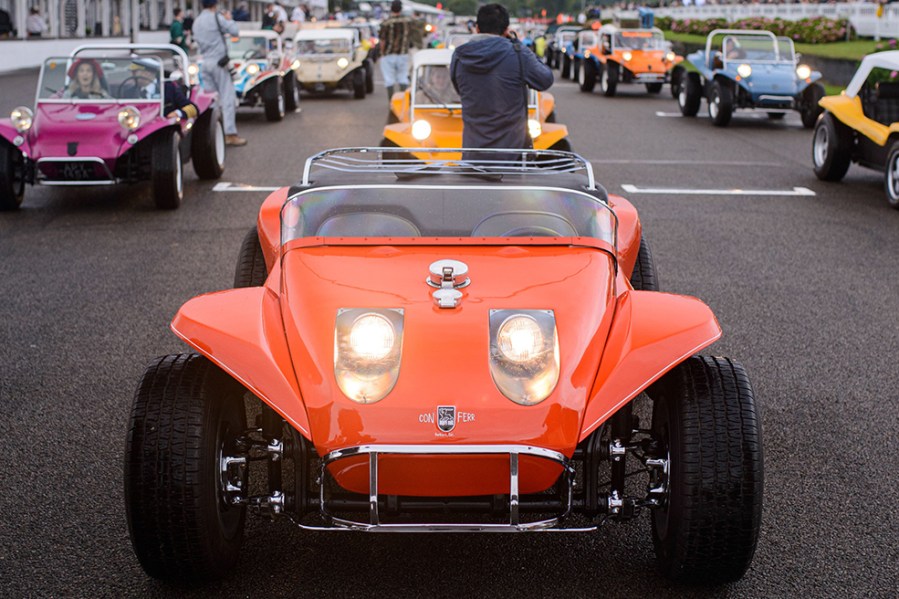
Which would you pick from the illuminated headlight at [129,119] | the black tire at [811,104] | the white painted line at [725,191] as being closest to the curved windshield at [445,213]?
the illuminated headlight at [129,119]

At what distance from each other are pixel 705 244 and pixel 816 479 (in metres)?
4.84

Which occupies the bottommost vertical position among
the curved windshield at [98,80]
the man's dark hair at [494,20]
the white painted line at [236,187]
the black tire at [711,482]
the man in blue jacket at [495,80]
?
the white painted line at [236,187]

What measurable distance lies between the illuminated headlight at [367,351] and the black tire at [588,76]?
22386 mm

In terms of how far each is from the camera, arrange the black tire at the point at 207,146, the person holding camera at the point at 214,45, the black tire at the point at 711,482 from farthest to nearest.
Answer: the person holding camera at the point at 214,45 → the black tire at the point at 207,146 → the black tire at the point at 711,482

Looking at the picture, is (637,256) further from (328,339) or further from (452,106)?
(452,106)

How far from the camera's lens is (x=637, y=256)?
5.52 metres

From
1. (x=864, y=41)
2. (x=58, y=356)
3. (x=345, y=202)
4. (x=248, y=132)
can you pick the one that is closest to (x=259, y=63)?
(x=248, y=132)

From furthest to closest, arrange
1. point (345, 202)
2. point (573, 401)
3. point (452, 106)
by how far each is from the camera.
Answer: point (452, 106) < point (345, 202) < point (573, 401)

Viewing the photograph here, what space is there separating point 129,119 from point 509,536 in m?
7.24

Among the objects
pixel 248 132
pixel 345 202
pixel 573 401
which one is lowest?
pixel 248 132

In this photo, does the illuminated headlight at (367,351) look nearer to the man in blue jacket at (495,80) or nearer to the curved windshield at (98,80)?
the man in blue jacket at (495,80)

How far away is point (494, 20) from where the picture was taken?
7.25 metres

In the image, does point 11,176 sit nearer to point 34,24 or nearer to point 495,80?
point 495,80

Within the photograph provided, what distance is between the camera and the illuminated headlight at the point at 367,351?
3.39m
